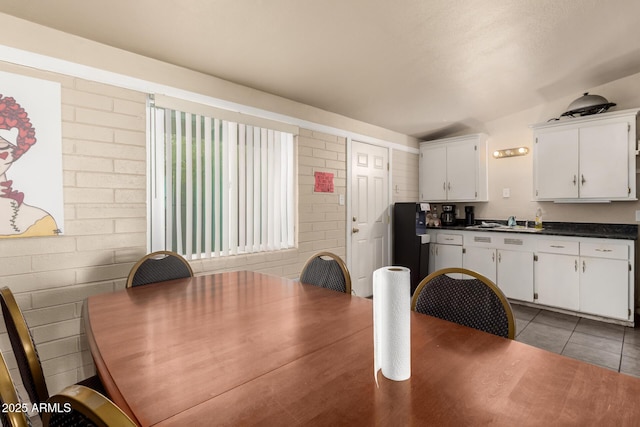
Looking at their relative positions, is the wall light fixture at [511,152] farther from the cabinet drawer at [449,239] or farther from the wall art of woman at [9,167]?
the wall art of woman at [9,167]

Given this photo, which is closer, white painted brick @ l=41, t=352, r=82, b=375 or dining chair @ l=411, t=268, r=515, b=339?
dining chair @ l=411, t=268, r=515, b=339

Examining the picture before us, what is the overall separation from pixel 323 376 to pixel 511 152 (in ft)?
15.3

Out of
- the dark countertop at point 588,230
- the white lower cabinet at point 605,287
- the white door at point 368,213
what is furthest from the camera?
the white door at point 368,213

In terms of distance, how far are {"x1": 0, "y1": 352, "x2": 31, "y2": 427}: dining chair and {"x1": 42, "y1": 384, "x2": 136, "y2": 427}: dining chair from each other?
0.18 m

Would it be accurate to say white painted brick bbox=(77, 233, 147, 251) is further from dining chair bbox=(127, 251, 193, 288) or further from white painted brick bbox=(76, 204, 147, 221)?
dining chair bbox=(127, 251, 193, 288)

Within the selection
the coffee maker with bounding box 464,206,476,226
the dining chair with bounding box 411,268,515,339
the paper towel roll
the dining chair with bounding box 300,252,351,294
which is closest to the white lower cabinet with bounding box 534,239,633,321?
the coffee maker with bounding box 464,206,476,226

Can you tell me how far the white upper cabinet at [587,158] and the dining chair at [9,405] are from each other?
4779 mm

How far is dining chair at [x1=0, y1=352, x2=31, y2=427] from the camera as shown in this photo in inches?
23.8

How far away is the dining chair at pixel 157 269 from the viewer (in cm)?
193

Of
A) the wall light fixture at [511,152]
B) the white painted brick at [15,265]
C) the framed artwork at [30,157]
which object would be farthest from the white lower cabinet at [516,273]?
the white painted brick at [15,265]

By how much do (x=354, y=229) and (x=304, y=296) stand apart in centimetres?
244

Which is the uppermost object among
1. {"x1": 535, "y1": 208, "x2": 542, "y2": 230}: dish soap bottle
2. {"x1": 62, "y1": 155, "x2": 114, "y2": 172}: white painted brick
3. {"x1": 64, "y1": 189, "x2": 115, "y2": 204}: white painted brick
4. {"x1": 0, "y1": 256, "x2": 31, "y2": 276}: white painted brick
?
{"x1": 62, "y1": 155, "x2": 114, "y2": 172}: white painted brick

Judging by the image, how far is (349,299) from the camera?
159 cm

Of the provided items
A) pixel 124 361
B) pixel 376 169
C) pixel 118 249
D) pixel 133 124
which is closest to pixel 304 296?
pixel 124 361
